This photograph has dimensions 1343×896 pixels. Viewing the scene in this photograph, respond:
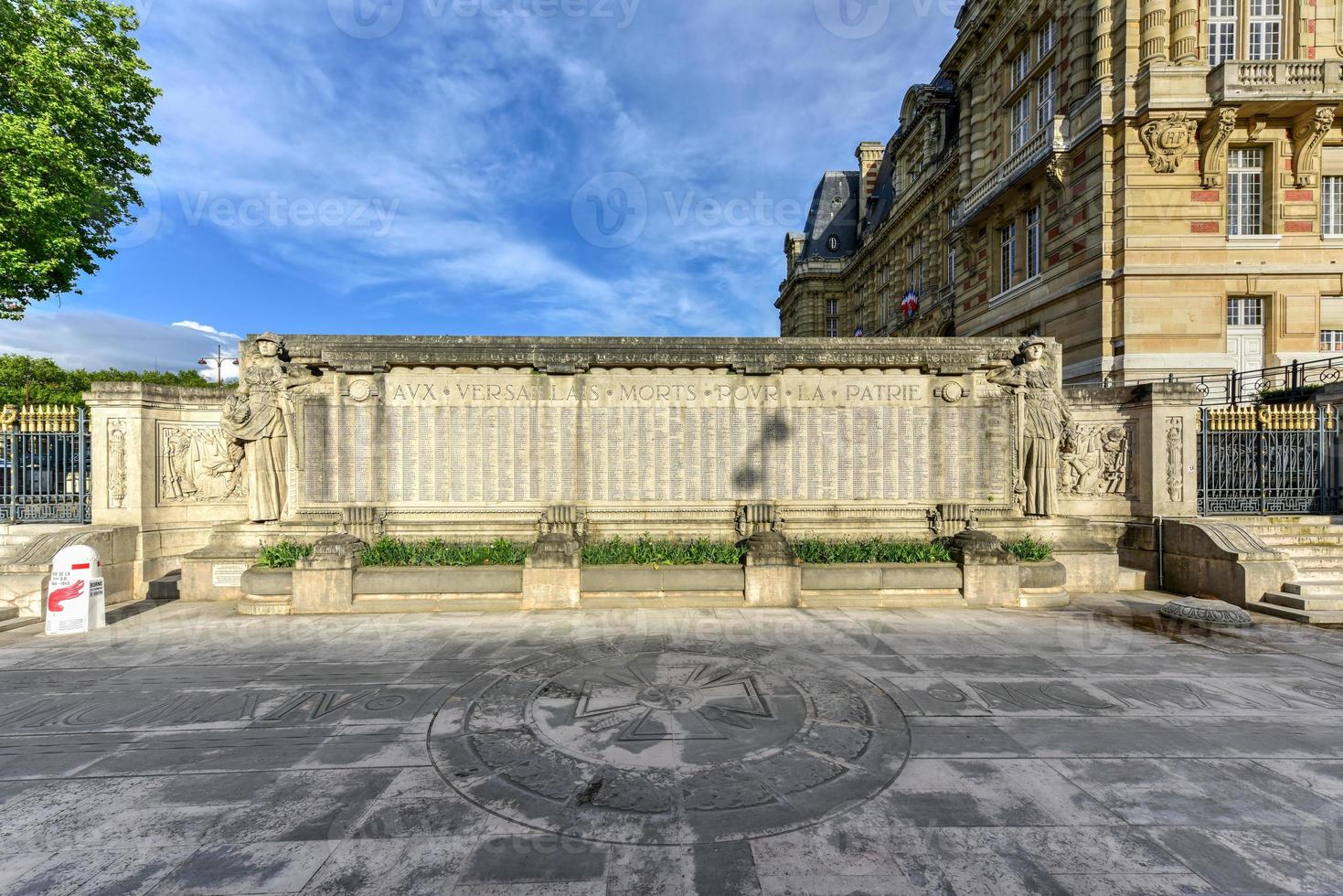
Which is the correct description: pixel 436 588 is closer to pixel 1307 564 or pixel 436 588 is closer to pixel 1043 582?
pixel 1043 582

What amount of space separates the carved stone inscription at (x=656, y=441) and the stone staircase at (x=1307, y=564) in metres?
4.32

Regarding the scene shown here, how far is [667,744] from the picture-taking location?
14.6ft

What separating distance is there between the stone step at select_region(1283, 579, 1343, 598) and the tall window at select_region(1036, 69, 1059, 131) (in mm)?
20591

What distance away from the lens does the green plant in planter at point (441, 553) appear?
9195 mm

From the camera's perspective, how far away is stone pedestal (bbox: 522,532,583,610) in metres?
8.73

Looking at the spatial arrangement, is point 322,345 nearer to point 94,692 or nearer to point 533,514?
point 533,514

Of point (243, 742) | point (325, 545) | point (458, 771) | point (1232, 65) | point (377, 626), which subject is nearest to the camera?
point (458, 771)

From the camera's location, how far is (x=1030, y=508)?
34.8 feet

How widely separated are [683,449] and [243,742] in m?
7.68

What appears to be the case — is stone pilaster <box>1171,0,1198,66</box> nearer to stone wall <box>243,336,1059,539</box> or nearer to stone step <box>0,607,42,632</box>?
stone wall <box>243,336,1059,539</box>

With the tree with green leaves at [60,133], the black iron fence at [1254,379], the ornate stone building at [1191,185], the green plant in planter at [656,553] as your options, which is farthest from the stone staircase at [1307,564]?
the tree with green leaves at [60,133]

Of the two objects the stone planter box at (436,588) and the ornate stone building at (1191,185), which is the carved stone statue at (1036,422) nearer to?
the stone planter box at (436,588)

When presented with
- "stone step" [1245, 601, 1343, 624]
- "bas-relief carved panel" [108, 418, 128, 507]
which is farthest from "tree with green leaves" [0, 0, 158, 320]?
"stone step" [1245, 601, 1343, 624]

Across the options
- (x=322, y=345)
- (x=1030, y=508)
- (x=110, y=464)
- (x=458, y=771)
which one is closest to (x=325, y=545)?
(x=322, y=345)
